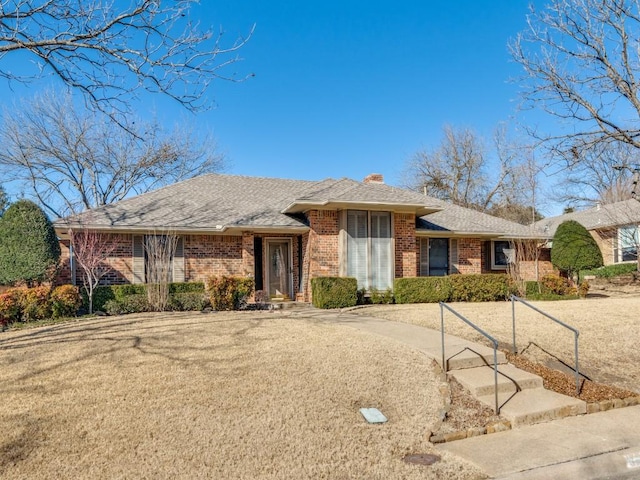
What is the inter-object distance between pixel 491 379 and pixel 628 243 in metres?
22.2

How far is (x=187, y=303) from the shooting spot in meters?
12.3

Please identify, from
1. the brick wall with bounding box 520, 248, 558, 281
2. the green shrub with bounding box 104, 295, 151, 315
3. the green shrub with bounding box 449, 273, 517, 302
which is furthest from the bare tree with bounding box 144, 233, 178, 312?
the brick wall with bounding box 520, 248, 558, 281

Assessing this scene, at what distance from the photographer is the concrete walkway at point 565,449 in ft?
13.0

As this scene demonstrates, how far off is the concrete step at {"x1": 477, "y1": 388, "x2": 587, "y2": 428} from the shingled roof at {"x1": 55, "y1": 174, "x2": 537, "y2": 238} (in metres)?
8.17

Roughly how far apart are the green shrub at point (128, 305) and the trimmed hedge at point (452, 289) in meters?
7.43

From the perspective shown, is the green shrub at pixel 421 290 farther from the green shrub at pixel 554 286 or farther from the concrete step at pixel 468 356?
the concrete step at pixel 468 356

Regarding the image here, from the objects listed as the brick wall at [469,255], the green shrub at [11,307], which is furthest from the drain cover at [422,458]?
the brick wall at [469,255]

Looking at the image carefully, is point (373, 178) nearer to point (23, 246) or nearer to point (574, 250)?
point (574, 250)

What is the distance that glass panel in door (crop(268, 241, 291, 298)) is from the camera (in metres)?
16.0

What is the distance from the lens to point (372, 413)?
4.95 metres

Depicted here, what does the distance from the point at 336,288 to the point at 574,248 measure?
1100 centimetres

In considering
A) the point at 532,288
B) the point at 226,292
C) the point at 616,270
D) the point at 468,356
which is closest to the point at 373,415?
the point at 468,356

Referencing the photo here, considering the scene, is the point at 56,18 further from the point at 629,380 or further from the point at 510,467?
the point at 629,380

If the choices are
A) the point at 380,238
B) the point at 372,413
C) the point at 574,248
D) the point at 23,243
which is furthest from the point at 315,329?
the point at 574,248
